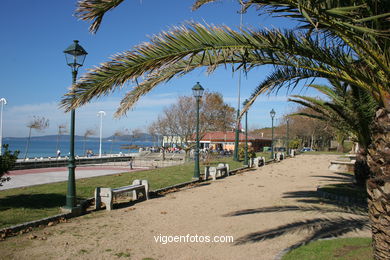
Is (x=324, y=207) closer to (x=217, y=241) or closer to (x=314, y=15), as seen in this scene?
(x=217, y=241)

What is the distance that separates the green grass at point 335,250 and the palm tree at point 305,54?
0.77m

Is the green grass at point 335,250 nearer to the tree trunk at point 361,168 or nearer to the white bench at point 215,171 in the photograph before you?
the tree trunk at point 361,168

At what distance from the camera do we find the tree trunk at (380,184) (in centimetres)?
366

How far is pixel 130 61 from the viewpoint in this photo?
4.24 metres

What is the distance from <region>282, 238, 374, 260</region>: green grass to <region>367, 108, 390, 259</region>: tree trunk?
784mm

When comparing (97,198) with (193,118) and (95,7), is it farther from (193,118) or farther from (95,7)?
(193,118)

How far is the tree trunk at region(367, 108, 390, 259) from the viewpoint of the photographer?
366 centimetres

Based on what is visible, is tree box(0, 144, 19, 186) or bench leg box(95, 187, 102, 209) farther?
bench leg box(95, 187, 102, 209)

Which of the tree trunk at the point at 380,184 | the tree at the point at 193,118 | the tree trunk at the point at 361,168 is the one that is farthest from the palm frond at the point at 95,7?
the tree at the point at 193,118

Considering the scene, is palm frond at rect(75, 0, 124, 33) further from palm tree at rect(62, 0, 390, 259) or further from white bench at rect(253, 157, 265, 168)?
white bench at rect(253, 157, 265, 168)

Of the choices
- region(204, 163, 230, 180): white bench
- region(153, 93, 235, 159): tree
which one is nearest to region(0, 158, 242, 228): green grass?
region(204, 163, 230, 180): white bench

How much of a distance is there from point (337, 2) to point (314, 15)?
51 centimetres

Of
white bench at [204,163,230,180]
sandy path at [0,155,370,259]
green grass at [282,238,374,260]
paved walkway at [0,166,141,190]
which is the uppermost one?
white bench at [204,163,230,180]

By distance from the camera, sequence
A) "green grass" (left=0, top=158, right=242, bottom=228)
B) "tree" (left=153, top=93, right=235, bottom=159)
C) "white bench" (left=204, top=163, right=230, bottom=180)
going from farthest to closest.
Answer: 1. "tree" (left=153, top=93, right=235, bottom=159)
2. "white bench" (left=204, top=163, right=230, bottom=180)
3. "green grass" (left=0, top=158, right=242, bottom=228)
